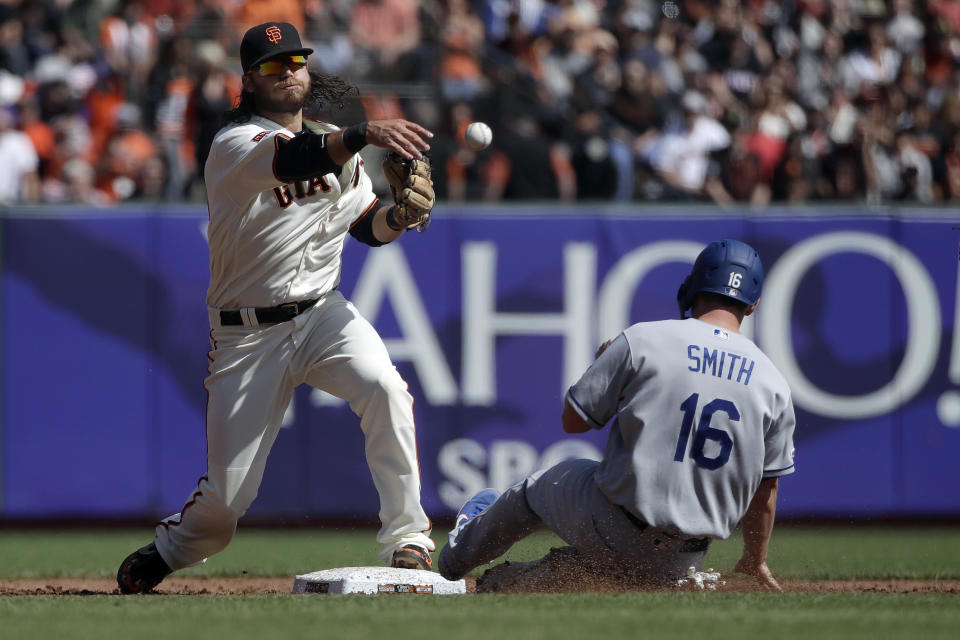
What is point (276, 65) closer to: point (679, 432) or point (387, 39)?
point (679, 432)

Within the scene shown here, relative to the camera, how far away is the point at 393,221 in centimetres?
552

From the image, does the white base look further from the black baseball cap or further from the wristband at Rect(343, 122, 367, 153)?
the black baseball cap

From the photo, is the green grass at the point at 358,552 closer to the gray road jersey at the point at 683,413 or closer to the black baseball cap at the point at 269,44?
the gray road jersey at the point at 683,413

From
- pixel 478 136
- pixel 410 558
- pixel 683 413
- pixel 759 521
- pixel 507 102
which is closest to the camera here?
pixel 683 413

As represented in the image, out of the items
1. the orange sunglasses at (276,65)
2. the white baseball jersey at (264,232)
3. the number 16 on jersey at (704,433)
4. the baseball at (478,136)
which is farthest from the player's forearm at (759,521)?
the orange sunglasses at (276,65)

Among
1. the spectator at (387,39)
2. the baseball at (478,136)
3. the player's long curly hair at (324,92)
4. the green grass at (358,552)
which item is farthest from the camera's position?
the spectator at (387,39)

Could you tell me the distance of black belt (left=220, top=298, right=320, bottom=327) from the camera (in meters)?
5.27

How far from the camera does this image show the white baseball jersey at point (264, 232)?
5.16m

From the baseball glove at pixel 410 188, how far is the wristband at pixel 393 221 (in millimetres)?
35

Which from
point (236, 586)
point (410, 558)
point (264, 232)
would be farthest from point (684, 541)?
point (236, 586)

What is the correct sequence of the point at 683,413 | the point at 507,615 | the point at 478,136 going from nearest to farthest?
the point at 507,615 < the point at 683,413 < the point at 478,136

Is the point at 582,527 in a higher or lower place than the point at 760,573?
higher

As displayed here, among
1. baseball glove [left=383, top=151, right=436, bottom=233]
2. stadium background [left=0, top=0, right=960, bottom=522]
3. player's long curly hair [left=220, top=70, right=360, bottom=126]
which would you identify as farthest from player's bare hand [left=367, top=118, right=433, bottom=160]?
stadium background [left=0, top=0, right=960, bottom=522]

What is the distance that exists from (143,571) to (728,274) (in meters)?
2.62
